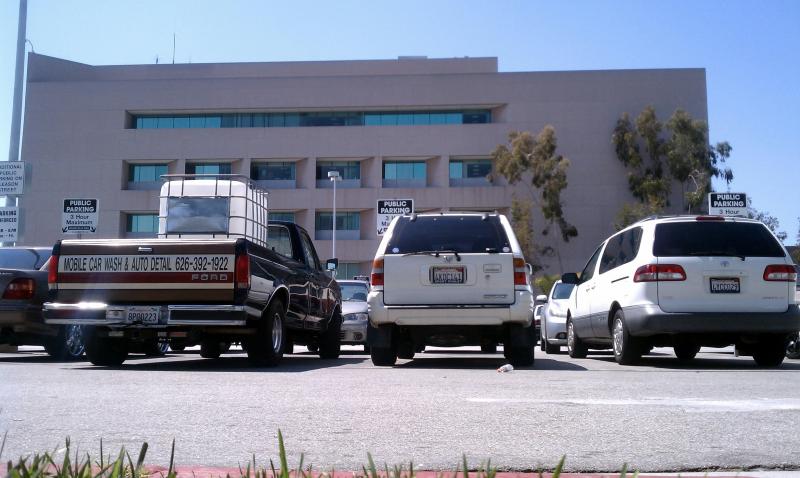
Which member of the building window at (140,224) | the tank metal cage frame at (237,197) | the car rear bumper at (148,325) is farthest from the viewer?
the building window at (140,224)

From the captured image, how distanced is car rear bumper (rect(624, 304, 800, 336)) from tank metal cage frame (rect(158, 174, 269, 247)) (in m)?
6.00

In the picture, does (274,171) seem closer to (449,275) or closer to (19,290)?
(19,290)

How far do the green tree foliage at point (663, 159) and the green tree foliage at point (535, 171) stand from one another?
154 inches

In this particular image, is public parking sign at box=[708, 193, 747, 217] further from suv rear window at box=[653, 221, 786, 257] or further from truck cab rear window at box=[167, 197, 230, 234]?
truck cab rear window at box=[167, 197, 230, 234]

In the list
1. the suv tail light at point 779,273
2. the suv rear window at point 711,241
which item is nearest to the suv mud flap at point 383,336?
the suv rear window at point 711,241

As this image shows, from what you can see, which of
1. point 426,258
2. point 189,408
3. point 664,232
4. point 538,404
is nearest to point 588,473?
point 538,404

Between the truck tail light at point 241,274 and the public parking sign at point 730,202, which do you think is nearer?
the truck tail light at point 241,274

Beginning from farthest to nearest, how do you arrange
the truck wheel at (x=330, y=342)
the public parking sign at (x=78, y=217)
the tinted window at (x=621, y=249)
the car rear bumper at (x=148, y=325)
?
the public parking sign at (x=78, y=217)
the truck wheel at (x=330, y=342)
the tinted window at (x=621, y=249)
the car rear bumper at (x=148, y=325)

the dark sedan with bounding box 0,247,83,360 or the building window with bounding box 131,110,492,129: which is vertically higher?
the building window with bounding box 131,110,492,129

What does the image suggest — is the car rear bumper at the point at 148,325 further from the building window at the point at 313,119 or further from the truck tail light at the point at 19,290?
the building window at the point at 313,119

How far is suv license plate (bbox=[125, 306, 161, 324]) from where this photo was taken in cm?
967

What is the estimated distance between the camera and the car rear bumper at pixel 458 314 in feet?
32.5

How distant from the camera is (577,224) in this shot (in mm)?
52844

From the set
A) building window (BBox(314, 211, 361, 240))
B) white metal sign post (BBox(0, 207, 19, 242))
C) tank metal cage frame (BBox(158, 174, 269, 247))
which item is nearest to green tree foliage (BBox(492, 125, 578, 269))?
building window (BBox(314, 211, 361, 240))
